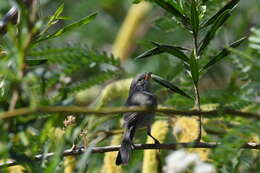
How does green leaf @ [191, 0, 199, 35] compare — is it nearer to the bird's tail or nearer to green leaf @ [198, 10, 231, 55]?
green leaf @ [198, 10, 231, 55]

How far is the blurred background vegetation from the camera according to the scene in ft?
4.97

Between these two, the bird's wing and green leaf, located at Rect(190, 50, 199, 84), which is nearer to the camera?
green leaf, located at Rect(190, 50, 199, 84)

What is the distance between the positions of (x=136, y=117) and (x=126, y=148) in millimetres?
710

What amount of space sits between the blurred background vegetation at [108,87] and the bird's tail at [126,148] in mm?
58

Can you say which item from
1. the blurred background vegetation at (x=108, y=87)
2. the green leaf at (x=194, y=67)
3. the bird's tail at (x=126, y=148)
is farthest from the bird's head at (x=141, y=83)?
the green leaf at (x=194, y=67)

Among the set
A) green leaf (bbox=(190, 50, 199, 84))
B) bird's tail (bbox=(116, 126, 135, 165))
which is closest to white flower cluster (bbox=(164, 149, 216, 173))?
green leaf (bbox=(190, 50, 199, 84))

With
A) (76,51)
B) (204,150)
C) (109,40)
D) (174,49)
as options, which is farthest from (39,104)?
(109,40)

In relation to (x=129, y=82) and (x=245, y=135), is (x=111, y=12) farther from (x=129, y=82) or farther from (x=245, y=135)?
(x=245, y=135)

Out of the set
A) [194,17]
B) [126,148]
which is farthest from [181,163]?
[126,148]

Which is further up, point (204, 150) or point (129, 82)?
point (129, 82)

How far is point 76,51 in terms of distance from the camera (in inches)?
119

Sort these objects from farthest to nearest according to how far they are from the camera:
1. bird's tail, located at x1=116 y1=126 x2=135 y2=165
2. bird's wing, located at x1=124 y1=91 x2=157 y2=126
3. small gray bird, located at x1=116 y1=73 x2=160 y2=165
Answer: bird's wing, located at x1=124 y1=91 x2=157 y2=126 → small gray bird, located at x1=116 y1=73 x2=160 y2=165 → bird's tail, located at x1=116 y1=126 x2=135 y2=165

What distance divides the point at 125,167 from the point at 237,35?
6.61 ft

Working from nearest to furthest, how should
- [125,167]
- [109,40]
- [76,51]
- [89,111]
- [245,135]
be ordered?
[89,111]
[245,135]
[76,51]
[125,167]
[109,40]
